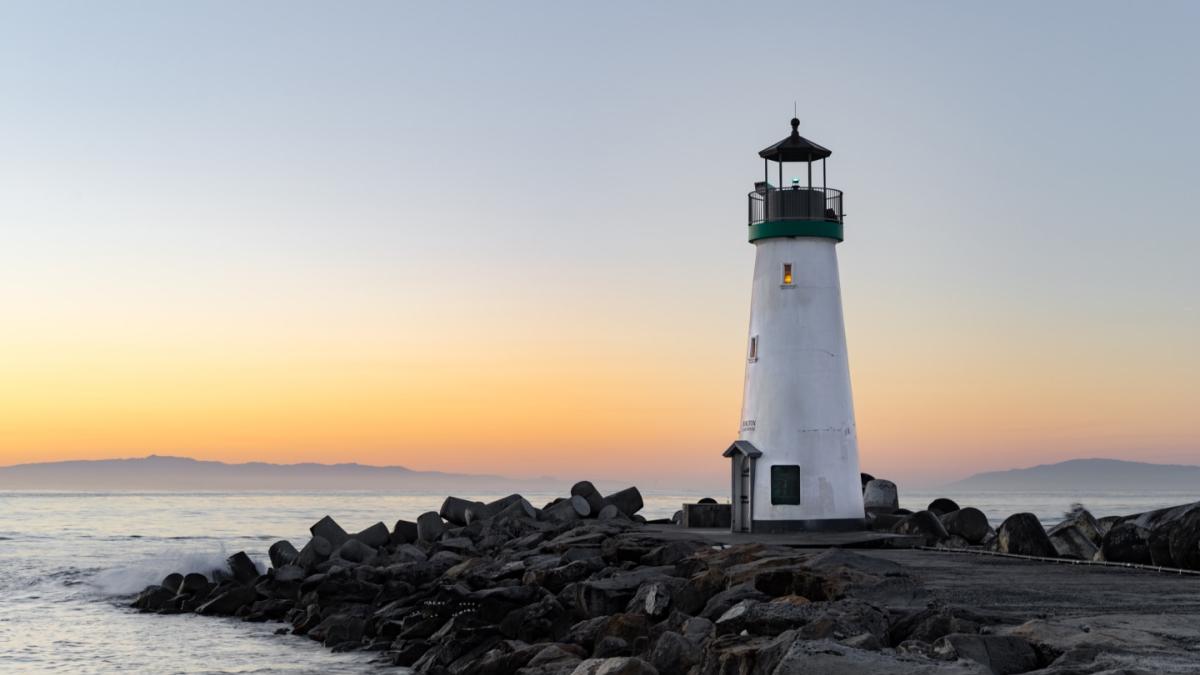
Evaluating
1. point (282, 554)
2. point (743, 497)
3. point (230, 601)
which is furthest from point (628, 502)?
point (230, 601)

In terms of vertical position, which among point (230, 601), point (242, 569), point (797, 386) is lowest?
point (230, 601)

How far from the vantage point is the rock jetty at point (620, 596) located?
10398 mm

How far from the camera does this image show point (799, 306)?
23.0 m

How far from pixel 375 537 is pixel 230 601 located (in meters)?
4.09

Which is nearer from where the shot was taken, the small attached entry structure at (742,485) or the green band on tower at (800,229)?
the green band on tower at (800,229)

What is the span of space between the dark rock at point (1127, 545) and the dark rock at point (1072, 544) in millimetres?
1539

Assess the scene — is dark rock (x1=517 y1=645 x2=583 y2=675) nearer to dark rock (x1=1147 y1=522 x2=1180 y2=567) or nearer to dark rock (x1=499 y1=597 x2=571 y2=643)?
dark rock (x1=499 y1=597 x2=571 y2=643)

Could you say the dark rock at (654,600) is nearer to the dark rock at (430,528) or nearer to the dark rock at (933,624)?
the dark rock at (933,624)

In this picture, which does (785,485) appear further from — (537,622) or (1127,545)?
(537,622)

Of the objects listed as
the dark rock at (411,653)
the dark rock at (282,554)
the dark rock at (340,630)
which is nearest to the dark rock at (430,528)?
the dark rock at (282,554)

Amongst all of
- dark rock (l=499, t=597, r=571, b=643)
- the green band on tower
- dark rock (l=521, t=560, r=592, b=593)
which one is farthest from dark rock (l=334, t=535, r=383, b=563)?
the green band on tower

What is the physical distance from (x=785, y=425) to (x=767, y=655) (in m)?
13.2

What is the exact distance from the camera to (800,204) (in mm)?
23281

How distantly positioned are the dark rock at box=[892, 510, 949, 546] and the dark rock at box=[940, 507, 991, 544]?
16 centimetres
